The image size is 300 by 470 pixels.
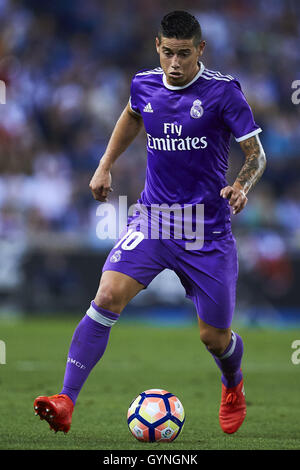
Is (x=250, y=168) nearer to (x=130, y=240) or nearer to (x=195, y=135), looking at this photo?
(x=195, y=135)

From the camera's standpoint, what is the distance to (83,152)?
16141mm

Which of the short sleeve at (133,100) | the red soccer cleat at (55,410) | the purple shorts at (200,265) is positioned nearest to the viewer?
the red soccer cleat at (55,410)

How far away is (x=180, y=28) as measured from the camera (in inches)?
215

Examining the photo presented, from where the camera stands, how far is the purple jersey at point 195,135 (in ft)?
18.2

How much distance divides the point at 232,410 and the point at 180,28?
2.50m

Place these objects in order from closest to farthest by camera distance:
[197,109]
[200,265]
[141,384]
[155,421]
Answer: [155,421], [197,109], [200,265], [141,384]

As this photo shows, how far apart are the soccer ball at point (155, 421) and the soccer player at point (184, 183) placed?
391 millimetres

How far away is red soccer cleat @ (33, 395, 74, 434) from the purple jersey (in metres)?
1.40

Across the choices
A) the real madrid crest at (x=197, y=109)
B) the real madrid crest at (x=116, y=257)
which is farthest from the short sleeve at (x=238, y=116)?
the real madrid crest at (x=116, y=257)

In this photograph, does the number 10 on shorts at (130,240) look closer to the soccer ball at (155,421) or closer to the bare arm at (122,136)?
the bare arm at (122,136)

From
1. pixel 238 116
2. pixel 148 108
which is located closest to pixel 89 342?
pixel 148 108

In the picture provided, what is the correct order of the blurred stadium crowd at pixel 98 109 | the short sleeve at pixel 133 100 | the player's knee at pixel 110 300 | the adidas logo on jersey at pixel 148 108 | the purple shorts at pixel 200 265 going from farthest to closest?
the blurred stadium crowd at pixel 98 109, the short sleeve at pixel 133 100, the adidas logo on jersey at pixel 148 108, the purple shorts at pixel 200 265, the player's knee at pixel 110 300

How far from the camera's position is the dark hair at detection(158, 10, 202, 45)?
18.0 feet

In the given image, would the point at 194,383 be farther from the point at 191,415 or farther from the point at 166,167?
the point at 166,167
